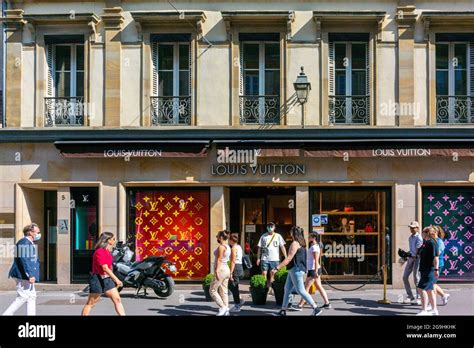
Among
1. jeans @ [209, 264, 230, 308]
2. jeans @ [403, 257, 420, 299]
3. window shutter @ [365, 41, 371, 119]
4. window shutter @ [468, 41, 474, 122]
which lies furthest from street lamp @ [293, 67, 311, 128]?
jeans @ [209, 264, 230, 308]

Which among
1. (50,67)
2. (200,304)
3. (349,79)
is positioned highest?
(50,67)

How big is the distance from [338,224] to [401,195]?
1.85m

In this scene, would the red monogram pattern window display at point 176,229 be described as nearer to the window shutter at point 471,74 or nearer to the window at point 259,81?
the window at point 259,81

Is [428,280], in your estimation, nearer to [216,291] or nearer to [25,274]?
[216,291]

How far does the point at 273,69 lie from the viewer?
15.8 metres

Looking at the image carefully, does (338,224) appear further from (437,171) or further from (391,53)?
(391,53)

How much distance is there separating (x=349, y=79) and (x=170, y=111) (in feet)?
16.0

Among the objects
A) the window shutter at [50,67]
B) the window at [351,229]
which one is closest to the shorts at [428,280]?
the window at [351,229]

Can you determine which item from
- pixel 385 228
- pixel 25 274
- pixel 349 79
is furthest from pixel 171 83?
pixel 25 274

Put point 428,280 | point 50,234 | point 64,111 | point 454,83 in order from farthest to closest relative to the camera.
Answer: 1. point 50,234
2. point 64,111
3. point 454,83
4. point 428,280

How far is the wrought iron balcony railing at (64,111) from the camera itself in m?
15.8

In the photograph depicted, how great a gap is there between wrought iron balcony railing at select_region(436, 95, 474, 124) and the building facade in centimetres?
4

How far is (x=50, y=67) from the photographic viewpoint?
15953mm

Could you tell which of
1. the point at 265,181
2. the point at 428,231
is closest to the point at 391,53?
the point at 265,181
